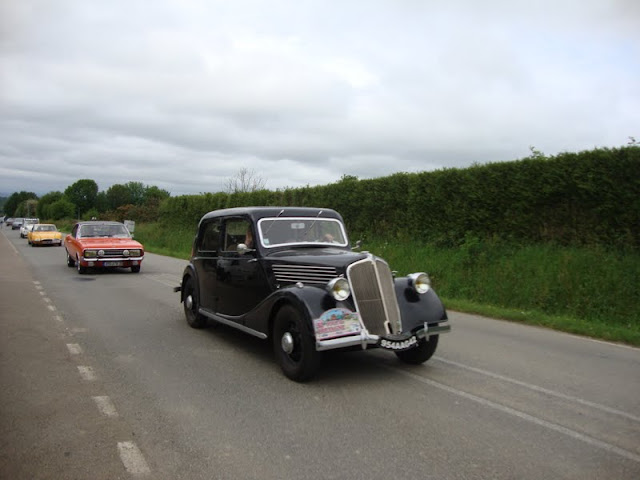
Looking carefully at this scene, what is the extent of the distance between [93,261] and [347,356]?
12070 millimetres

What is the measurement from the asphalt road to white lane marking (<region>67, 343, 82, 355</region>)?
0.06m

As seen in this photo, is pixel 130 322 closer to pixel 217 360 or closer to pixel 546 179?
pixel 217 360

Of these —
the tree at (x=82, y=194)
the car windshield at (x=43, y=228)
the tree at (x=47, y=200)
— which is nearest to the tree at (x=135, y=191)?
the tree at (x=82, y=194)

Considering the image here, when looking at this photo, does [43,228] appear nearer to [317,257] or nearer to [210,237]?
[210,237]

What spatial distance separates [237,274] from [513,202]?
885 centimetres

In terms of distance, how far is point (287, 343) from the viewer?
5.63 meters

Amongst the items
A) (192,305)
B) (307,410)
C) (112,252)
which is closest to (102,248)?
(112,252)

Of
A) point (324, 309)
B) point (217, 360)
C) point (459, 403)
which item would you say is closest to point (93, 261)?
point (217, 360)

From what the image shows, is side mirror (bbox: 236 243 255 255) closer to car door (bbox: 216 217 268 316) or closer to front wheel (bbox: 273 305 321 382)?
car door (bbox: 216 217 268 316)

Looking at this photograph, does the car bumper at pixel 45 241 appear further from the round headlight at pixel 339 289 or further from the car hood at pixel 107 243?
the round headlight at pixel 339 289

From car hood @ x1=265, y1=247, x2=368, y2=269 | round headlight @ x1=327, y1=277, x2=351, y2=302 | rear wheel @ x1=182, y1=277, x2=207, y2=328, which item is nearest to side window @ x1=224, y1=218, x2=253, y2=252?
car hood @ x1=265, y1=247, x2=368, y2=269

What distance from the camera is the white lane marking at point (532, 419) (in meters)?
3.85

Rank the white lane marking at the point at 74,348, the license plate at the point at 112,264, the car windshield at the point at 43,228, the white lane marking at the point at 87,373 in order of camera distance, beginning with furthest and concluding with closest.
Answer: the car windshield at the point at 43,228 < the license plate at the point at 112,264 < the white lane marking at the point at 74,348 < the white lane marking at the point at 87,373

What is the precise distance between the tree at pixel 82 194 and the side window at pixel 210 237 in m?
144
